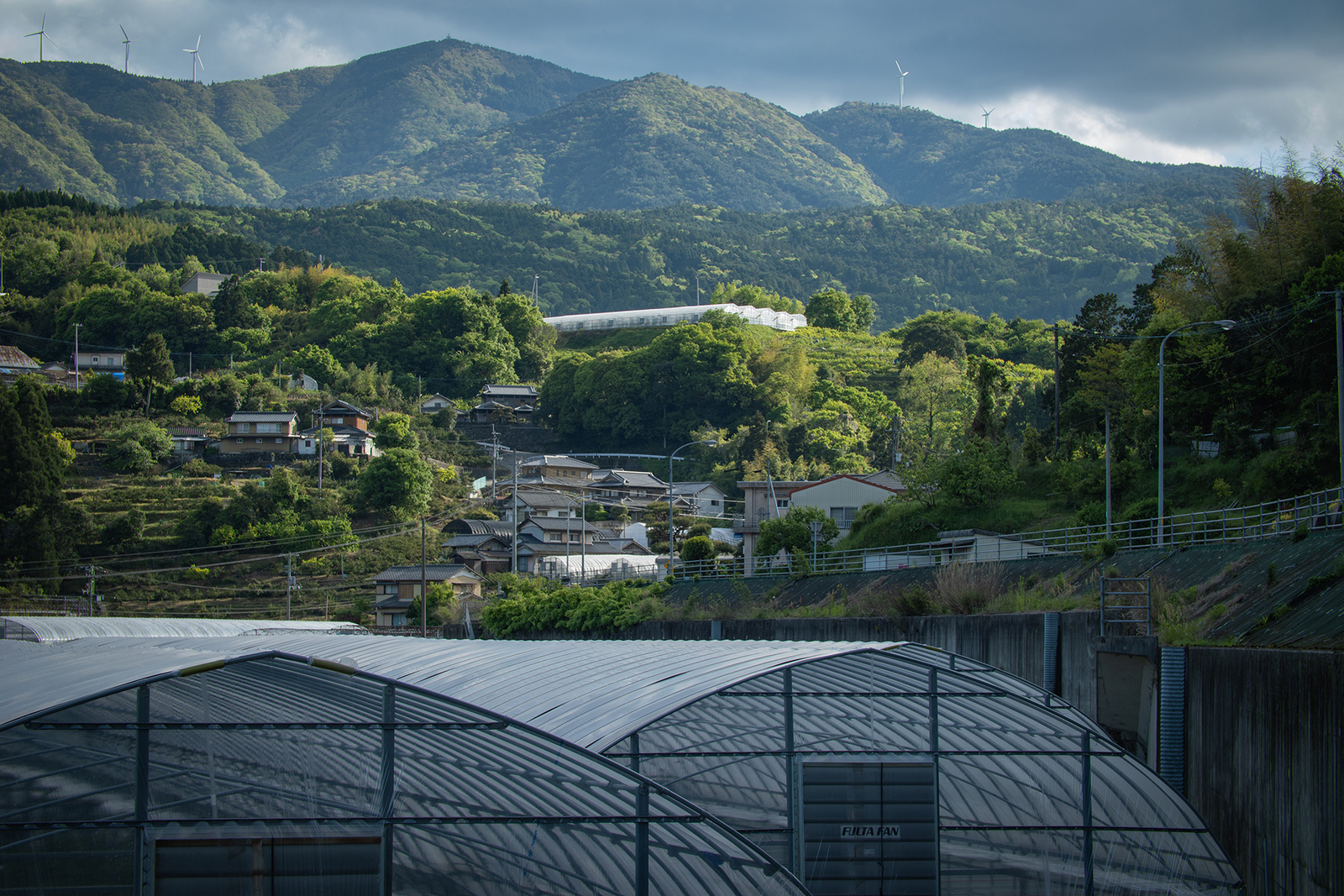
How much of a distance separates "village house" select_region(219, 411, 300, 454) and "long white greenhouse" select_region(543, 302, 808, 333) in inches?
2809

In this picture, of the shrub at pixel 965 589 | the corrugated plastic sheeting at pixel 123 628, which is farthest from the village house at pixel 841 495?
the shrub at pixel 965 589

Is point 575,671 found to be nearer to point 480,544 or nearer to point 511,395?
point 480,544

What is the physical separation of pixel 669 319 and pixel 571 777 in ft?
515

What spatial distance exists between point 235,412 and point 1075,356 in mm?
72288

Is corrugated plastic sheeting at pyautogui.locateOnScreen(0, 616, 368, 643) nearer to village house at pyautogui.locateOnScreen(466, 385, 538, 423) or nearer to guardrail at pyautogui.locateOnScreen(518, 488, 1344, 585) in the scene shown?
guardrail at pyautogui.locateOnScreen(518, 488, 1344, 585)

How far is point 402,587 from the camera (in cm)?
6669

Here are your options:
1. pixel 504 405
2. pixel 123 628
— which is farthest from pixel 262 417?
pixel 123 628

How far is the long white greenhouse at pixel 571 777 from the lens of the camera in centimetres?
1006

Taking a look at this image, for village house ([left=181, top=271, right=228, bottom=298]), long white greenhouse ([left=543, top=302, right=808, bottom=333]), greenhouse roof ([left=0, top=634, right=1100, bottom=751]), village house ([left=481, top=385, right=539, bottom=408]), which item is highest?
village house ([left=181, top=271, right=228, bottom=298])

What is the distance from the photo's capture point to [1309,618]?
15609mm

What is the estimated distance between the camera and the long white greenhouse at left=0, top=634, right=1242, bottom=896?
10062 mm

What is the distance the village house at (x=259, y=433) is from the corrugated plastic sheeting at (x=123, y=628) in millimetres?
60412

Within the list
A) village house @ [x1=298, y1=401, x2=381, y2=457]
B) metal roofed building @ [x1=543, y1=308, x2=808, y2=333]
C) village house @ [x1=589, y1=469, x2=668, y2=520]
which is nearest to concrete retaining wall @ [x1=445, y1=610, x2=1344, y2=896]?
village house @ [x1=589, y1=469, x2=668, y2=520]

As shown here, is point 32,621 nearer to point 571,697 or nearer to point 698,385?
point 571,697
